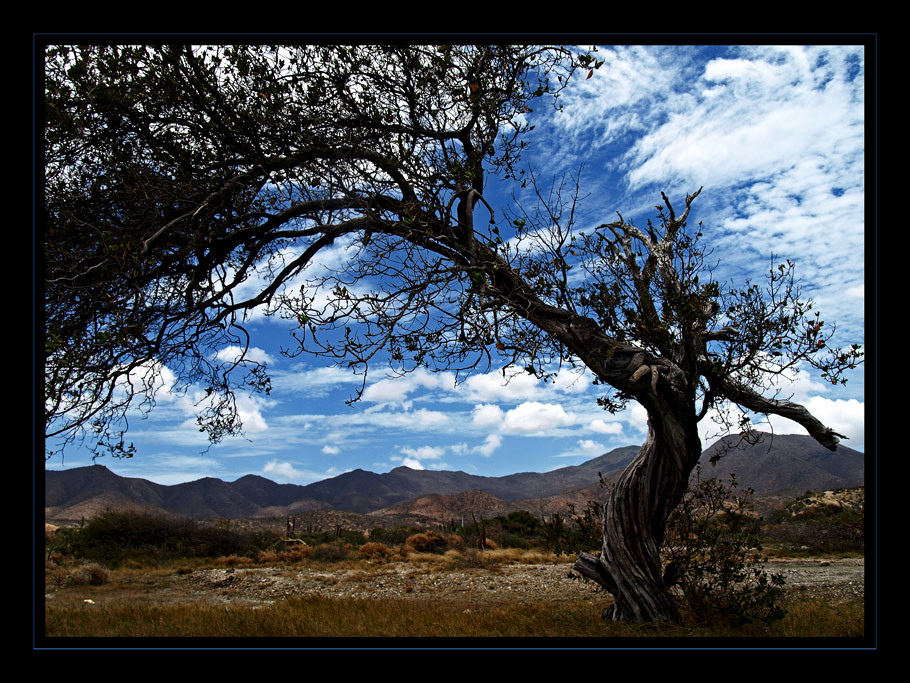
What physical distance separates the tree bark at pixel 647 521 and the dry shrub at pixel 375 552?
20387 mm

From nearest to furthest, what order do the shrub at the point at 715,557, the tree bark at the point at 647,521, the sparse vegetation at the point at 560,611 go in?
the tree bark at the point at 647,521, the sparse vegetation at the point at 560,611, the shrub at the point at 715,557

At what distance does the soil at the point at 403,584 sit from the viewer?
46.3ft

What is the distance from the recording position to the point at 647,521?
27.7ft

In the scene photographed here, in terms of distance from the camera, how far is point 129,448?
27.7 feet

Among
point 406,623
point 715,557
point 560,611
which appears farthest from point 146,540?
point 715,557

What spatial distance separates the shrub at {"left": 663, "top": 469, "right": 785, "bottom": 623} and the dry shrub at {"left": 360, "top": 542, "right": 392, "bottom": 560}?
803 inches

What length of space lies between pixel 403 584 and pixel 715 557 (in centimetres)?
1123

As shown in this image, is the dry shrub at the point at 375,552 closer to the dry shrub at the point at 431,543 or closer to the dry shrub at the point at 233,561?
the dry shrub at the point at 431,543

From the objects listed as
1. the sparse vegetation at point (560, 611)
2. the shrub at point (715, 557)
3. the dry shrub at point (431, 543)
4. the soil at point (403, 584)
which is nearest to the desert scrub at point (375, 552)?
the dry shrub at point (431, 543)

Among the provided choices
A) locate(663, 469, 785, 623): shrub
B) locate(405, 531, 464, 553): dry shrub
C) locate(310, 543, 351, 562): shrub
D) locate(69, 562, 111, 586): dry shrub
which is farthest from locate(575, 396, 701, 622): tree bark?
locate(405, 531, 464, 553): dry shrub
